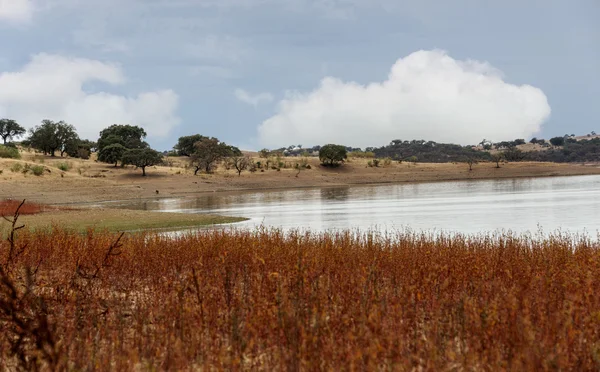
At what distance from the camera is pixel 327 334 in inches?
299

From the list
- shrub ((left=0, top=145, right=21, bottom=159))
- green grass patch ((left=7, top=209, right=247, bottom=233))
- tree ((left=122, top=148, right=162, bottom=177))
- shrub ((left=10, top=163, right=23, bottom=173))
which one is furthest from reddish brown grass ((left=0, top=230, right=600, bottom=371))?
shrub ((left=0, top=145, right=21, bottom=159))

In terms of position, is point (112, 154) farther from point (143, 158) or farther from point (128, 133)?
point (128, 133)

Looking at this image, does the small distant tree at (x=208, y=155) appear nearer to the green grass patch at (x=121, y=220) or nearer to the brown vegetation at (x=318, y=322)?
the green grass patch at (x=121, y=220)

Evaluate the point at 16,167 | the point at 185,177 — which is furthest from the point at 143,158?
the point at 16,167

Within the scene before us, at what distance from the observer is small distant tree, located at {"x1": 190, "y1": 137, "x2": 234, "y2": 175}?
A: 104375 mm

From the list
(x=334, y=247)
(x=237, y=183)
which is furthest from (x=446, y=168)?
(x=334, y=247)

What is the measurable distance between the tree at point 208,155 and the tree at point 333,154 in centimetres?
2081

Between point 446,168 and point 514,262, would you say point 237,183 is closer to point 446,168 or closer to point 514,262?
point 446,168

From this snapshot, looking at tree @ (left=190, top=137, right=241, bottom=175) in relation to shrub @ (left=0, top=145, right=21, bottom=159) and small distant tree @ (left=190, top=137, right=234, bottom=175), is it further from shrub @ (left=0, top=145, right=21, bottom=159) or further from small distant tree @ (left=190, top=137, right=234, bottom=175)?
shrub @ (left=0, top=145, right=21, bottom=159)

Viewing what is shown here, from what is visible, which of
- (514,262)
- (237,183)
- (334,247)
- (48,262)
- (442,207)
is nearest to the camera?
(514,262)

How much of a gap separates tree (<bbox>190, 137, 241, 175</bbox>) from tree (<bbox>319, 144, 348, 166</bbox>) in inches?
819

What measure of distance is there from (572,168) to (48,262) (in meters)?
118

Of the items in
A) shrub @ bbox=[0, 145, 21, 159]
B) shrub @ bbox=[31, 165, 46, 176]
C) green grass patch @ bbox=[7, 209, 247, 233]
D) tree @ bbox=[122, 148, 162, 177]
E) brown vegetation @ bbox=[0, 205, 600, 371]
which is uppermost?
shrub @ bbox=[0, 145, 21, 159]

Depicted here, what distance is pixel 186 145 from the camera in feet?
487
